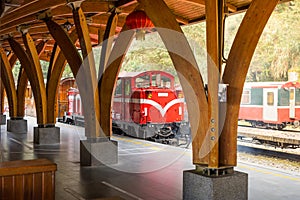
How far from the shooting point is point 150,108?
497 inches

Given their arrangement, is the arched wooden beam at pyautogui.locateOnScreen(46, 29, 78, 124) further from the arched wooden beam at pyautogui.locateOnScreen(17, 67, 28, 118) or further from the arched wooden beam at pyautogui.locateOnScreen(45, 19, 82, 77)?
the arched wooden beam at pyautogui.locateOnScreen(17, 67, 28, 118)

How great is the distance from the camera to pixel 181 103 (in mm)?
13836

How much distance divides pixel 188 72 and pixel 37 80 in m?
6.58

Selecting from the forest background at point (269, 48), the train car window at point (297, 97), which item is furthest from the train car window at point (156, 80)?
the train car window at point (297, 97)

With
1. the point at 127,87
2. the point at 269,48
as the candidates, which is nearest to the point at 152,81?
the point at 127,87

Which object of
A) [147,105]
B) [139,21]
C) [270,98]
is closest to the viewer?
[139,21]

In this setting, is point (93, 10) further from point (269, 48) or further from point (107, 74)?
point (269, 48)

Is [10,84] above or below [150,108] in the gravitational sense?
above

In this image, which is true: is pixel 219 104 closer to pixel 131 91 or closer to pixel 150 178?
pixel 150 178

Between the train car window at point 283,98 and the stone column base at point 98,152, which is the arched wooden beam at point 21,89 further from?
the train car window at point 283,98

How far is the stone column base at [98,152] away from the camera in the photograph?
750cm

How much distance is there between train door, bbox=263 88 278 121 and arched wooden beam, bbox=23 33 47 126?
350 inches

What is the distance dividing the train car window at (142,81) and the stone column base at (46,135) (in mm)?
3834

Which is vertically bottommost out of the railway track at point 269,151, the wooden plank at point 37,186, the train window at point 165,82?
the railway track at point 269,151
